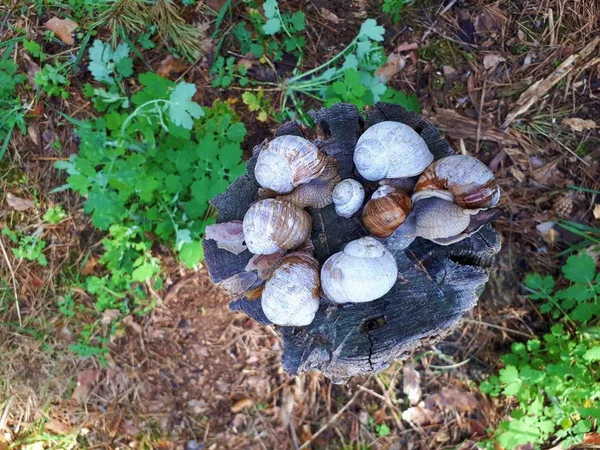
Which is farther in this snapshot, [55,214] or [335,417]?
[55,214]

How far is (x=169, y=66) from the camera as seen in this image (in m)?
3.95

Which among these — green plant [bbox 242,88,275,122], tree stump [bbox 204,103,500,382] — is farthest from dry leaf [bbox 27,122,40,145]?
tree stump [bbox 204,103,500,382]

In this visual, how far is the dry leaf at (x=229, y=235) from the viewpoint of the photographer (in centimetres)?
250

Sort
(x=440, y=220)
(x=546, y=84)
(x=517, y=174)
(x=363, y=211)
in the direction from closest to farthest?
(x=440, y=220)
(x=363, y=211)
(x=546, y=84)
(x=517, y=174)

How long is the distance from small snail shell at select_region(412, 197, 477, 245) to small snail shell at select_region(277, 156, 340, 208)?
1.54 feet

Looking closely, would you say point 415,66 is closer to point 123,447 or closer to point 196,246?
point 196,246

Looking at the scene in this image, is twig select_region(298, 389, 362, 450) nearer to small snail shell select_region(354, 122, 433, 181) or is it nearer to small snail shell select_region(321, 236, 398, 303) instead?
small snail shell select_region(321, 236, 398, 303)

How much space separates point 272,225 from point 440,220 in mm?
824

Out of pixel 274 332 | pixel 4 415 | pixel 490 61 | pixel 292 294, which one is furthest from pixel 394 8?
pixel 4 415

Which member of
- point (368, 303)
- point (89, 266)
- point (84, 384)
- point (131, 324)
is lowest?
point (84, 384)

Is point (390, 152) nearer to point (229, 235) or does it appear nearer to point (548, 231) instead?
point (229, 235)

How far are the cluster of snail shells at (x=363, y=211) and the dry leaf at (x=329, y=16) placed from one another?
1970 millimetres

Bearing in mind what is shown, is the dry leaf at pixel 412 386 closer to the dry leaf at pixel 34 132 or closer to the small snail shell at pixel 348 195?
the small snail shell at pixel 348 195

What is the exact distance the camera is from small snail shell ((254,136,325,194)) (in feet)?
7.59
